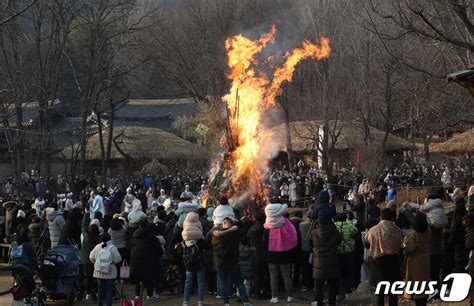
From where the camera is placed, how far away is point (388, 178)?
104 ft

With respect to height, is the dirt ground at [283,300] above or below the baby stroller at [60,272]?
below

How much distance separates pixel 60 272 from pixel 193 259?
2639mm

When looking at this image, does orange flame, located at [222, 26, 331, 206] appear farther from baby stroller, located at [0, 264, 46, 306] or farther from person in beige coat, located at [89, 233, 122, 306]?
baby stroller, located at [0, 264, 46, 306]

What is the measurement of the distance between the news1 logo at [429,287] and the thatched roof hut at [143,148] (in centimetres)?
3458

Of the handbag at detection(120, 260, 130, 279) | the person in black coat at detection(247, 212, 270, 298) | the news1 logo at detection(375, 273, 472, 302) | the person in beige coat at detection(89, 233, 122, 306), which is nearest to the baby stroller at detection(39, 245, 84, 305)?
the person in beige coat at detection(89, 233, 122, 306)

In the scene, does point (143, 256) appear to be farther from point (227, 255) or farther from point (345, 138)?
point (345, 138)

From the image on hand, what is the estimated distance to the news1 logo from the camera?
425 inches

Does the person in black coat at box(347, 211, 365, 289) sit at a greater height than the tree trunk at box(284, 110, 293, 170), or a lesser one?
lesser

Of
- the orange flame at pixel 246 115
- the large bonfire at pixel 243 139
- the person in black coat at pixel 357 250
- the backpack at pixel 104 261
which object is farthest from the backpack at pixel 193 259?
the orange flame at pixel 246 115

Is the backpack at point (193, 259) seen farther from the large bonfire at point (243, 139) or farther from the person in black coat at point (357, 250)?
the large bonfire at point (243, 139)

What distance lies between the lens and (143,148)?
4556cm

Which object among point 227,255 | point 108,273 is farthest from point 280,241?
point 108,273

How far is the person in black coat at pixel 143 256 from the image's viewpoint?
41.0 ft

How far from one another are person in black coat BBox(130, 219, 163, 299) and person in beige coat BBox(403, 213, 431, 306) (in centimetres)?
433
